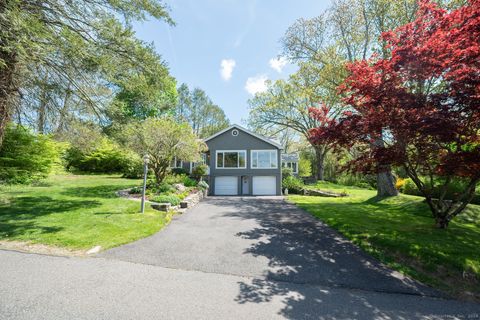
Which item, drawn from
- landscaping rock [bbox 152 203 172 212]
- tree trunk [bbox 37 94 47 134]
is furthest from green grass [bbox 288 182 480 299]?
tree trunk [bbox 37 94 47 134]

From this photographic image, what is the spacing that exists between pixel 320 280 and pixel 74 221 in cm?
737

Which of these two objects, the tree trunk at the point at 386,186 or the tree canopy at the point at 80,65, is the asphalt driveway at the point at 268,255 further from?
the tree trunk at the point at 386,186

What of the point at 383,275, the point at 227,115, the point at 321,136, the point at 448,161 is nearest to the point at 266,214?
the point at 321,136

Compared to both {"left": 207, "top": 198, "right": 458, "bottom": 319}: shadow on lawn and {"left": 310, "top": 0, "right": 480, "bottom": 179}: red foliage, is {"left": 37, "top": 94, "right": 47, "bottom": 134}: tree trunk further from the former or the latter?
{"left": 310, "top": 0, "right": 480, "bottom": 179}: red foliage

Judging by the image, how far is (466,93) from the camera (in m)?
4.96

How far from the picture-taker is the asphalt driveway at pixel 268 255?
14.1 feet

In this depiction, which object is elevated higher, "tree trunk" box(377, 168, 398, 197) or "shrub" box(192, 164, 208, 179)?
"shrub" box(192, 164, 208, 179)

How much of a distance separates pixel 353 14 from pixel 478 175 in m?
13.8

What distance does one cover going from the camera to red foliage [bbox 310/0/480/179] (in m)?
5.01

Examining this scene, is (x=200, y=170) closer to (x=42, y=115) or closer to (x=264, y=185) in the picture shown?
(x=264, y=185)

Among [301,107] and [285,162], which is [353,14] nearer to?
[301,107]

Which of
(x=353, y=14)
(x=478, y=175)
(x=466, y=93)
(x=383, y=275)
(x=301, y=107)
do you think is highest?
(x=353, y=14)

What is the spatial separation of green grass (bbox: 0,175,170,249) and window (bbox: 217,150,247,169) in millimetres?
10330

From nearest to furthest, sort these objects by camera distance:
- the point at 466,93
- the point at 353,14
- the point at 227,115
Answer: the point at 466,93, the point at 353,14, the point at 227,115
